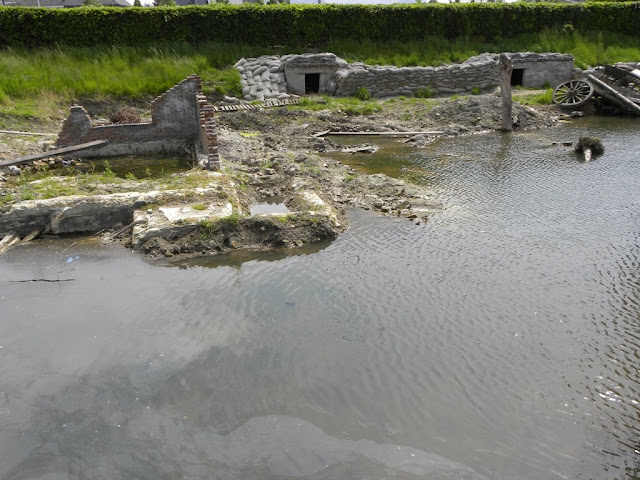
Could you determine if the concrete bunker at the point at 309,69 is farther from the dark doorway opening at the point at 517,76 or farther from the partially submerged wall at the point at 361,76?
the dark doorway opening at the point at 517,76

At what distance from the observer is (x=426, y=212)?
979cm

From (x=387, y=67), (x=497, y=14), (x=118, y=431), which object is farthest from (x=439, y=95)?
(x=118, y=431)

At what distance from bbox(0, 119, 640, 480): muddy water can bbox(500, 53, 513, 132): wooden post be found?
9.41 m

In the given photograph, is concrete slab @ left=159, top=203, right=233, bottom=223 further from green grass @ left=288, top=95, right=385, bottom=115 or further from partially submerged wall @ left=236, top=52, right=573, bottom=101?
partially submerged wall @ left=236, top=52, right=573, bottom=101

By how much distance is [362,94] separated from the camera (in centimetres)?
2075

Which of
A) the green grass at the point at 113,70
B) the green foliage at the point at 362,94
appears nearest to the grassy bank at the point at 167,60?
the green grass at the point at 113,70

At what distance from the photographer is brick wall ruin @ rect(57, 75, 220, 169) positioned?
41.8 feet

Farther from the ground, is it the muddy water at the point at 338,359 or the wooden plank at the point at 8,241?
the wooden plank at the point at 8,241

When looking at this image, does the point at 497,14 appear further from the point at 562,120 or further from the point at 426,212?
the point at 426,212

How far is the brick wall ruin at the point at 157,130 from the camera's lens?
12750 millimetres

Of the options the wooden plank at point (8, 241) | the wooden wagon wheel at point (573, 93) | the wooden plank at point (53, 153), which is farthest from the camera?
the wooden wagon wheel at point (573, 93)

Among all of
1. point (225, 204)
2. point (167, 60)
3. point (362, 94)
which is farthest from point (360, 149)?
point (167, 60)

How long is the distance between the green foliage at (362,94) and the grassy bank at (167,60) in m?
2.48

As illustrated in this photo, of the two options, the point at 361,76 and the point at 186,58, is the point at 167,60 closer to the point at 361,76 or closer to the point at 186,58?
the point at 186,58
